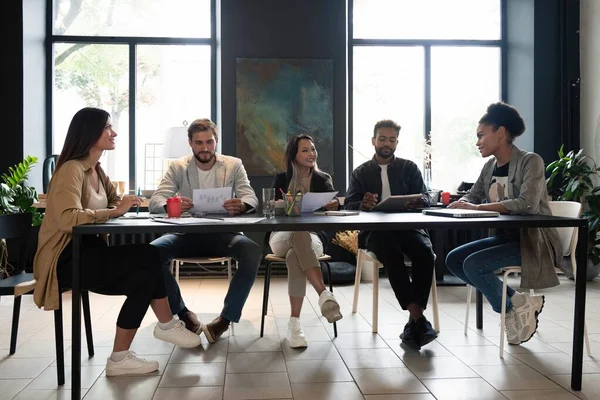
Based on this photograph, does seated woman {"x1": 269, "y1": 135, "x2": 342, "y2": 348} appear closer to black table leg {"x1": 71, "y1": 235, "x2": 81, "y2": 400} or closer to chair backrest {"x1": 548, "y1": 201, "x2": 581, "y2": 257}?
black table leg {"x1": 71, "y1": 235, "x2": 81, "y2": 400}

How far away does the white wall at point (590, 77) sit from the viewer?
5.23 meters

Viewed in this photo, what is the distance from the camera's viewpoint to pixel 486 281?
2.87 metres

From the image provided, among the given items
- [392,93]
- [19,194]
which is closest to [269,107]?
[392,93]

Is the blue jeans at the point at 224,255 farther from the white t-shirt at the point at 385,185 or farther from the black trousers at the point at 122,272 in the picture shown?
the white t-shirt at the point at 385,185

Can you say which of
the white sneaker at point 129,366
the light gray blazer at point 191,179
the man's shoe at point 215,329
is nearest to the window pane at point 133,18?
the light gray blazer at point 191,179

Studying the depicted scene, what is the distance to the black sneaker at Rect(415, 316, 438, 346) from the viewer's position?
282 cm

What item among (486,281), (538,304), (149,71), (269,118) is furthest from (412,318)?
(149,71)

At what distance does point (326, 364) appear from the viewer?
2.66 metres

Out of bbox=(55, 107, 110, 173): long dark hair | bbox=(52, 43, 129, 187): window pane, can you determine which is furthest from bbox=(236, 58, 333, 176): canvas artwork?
bbox=(55, 107, 110, 173): long dark hair

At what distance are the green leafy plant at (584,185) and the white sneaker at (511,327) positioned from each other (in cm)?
213

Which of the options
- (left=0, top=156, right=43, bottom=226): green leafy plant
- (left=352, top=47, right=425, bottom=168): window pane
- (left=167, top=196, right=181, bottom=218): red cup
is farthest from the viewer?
(left=352, top=47, right=425, bottom=168): window pane

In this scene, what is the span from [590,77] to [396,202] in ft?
10.9

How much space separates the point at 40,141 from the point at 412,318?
165 inches

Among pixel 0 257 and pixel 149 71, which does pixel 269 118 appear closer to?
pixel 149 71
